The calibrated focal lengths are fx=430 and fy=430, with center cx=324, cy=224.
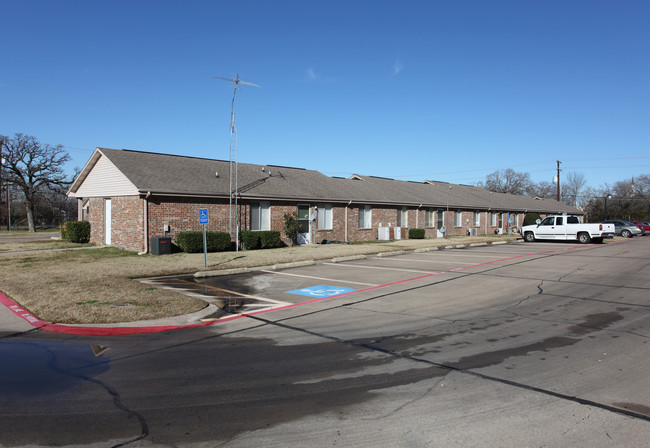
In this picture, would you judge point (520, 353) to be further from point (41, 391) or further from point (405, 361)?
point (41, 391)

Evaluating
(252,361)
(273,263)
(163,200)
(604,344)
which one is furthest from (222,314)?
(163,200)

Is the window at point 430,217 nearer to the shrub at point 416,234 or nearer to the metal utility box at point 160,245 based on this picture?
the shrub at point 416,234

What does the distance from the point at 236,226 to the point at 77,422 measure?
60.0 ft

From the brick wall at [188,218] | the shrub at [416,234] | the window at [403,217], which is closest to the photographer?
the brick wall at [188,218]

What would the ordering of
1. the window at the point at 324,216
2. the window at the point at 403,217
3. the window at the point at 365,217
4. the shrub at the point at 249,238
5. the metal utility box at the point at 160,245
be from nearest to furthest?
the metal utility box at the point at 160,245
the shrub at the point at 249,238
the window at the point at 324,216
the window at the point at 365,217
the window at the point at 403,217

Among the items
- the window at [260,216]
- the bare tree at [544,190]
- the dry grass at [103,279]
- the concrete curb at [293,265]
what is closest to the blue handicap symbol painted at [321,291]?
the dry grass at [103,279]

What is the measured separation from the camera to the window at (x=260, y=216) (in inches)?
932

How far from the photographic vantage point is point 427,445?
368 cm

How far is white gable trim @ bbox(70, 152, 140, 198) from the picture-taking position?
2056 cm

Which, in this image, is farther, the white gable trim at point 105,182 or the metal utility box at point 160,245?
the white gable trim at point 105,182

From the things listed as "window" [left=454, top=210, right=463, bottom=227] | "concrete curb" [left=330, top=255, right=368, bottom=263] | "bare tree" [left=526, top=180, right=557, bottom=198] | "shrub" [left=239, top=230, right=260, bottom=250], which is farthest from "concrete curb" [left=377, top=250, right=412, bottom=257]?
"bare tree" [left=526, top=180, right=557, bottom=198]

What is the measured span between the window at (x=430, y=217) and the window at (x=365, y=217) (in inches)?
273

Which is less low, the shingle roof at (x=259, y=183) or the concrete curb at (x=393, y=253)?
the shingle roof at (x=259, y=183)

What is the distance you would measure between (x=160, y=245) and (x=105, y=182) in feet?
22.4
